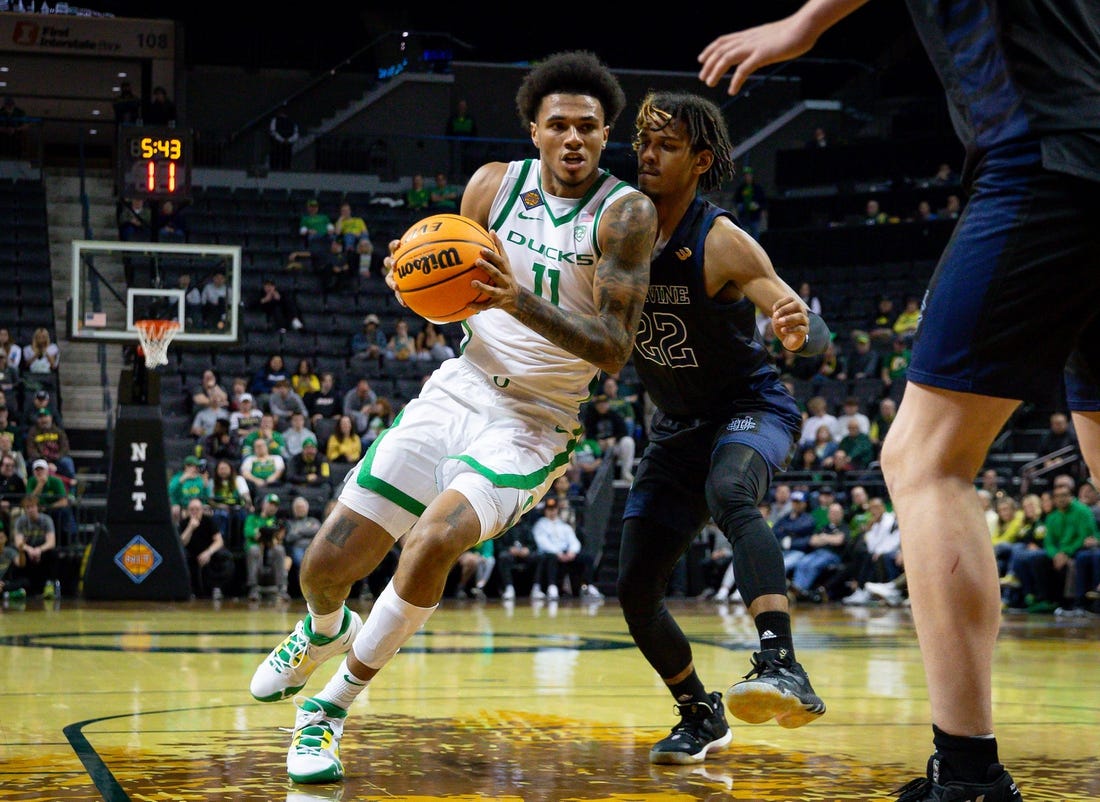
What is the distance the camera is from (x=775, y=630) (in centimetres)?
398

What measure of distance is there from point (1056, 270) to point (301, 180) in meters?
22.6

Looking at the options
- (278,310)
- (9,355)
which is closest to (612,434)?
(278,310)

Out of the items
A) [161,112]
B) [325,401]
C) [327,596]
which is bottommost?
[327,596]

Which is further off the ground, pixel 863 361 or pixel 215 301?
pixel 215 301

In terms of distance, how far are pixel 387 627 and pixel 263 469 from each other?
1148cm

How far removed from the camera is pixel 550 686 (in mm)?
6141

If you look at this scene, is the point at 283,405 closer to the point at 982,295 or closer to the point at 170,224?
the point at 170,224

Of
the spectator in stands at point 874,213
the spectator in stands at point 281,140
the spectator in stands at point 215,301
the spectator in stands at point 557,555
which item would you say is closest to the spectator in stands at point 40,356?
the spectator in stands at point 215,301

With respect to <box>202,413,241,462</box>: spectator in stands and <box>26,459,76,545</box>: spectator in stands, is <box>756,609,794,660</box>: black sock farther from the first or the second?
<box>202,413,241,462</box>: spectator in stands

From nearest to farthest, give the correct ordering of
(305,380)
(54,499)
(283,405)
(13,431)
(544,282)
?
1. (544,282)
2. (54,499)
3. (13,431)
4. (283,405)
5. (305,380)

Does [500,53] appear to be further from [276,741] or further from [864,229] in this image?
[276,741]

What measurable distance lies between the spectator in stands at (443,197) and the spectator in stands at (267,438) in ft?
26.2

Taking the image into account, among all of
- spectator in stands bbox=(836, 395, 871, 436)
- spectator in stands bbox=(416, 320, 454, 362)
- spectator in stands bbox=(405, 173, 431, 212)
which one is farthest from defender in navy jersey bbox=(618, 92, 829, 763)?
spectator in stands bbox=(405, 173, 431, 212)

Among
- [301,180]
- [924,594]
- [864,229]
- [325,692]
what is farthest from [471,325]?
[301,180]
